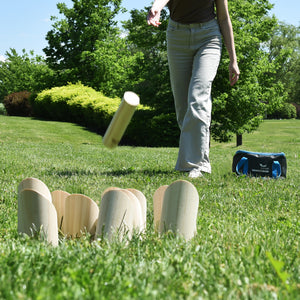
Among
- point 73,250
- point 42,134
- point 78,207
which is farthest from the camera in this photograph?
point 42,134

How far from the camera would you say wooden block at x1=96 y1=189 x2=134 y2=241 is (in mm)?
2129

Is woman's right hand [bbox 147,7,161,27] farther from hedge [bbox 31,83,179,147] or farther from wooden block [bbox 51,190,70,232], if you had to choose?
hedge [bbox 31,83,179,147]

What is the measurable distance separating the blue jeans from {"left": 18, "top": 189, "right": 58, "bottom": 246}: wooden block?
2711mm

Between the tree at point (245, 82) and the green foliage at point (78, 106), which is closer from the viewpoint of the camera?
the tree at point (245, 82)

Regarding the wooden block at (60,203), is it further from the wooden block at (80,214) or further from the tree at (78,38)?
the tree at (78,38)

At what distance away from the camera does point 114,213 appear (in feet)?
7.00

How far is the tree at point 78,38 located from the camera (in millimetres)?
30328

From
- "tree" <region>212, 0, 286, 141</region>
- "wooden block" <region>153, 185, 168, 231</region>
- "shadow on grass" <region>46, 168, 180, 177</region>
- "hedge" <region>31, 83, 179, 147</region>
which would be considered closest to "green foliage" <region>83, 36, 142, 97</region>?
"hedge" <region>31, 83, 179, 147</region>

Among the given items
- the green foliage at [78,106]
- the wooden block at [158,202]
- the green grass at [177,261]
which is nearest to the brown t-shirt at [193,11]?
the green grass at [177,261]

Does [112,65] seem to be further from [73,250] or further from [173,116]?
[73,250]

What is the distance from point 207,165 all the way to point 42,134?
45.6ft

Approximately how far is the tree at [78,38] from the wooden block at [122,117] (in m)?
28.6

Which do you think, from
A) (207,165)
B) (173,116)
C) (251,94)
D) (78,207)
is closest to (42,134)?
(173,116)

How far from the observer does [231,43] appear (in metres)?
4.74
